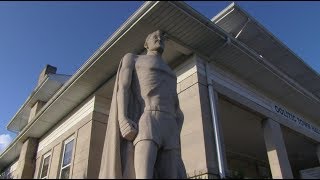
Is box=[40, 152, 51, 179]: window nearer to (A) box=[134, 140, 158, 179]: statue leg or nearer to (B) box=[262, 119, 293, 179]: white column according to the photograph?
(B) box=[262, 119, 293, 179]: white column

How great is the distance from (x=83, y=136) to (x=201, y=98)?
4821 mm

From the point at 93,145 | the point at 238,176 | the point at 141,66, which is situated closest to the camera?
the point at 238,176

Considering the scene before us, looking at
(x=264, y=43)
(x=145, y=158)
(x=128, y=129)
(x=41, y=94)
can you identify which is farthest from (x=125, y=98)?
(x=41, y=94)

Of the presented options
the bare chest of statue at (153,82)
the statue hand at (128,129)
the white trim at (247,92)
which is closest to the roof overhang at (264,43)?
the white trim at (247,92)

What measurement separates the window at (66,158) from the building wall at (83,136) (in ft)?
0.44

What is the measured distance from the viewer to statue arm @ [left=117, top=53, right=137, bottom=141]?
503 centimetres

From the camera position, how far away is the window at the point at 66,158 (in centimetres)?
1283

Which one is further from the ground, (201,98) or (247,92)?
(247,92)

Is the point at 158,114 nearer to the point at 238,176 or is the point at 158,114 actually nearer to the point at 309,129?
the point at 238,176

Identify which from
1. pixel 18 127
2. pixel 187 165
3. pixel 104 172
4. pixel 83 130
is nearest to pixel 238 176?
pixel 104 172

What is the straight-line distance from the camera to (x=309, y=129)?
1500cm

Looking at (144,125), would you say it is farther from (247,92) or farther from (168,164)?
(247,92)

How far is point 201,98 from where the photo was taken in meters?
9.54

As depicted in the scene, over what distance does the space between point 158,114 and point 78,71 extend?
278 inches
